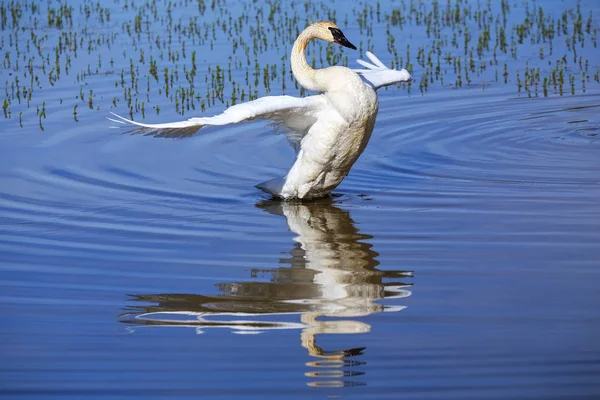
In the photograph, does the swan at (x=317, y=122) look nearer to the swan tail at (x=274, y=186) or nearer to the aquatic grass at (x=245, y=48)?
the swan tail at (x=274, y=186)

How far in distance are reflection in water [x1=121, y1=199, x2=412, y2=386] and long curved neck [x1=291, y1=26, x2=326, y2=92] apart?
Answer: 1.75 metres

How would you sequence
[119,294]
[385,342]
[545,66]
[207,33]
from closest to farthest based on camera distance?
[385,342] < [119,294] < [545,66] < [207,33]

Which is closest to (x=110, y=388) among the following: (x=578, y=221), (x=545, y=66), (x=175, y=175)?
(x=578, y=221)

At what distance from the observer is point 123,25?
74.6ft

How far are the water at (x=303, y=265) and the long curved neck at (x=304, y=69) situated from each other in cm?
110

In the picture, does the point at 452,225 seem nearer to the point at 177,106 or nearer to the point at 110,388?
the point at 110,388

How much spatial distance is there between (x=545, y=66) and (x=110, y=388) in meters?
13.1

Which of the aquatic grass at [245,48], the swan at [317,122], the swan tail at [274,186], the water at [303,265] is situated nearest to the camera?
the water at [303,265]

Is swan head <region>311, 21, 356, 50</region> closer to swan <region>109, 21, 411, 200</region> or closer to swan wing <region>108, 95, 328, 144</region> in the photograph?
swan <region>109, 21, 411, 200</region>

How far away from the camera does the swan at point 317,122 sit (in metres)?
9.16

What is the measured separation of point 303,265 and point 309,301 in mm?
1026

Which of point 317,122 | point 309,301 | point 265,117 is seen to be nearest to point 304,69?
point 317,122

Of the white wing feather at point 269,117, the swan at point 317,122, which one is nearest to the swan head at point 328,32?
the swan at point 317,122

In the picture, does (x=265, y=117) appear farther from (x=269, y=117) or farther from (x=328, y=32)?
(x=328, y=32)
